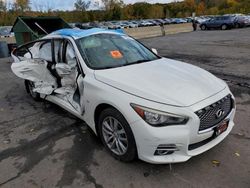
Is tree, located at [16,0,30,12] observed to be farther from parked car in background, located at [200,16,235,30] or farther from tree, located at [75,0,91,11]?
parked car in background, located at [200,16,235,30]

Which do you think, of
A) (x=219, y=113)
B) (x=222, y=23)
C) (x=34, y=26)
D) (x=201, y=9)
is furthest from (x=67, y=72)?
(x=201, y=9)

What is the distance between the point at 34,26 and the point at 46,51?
296 inches

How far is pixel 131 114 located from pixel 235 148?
1630mm

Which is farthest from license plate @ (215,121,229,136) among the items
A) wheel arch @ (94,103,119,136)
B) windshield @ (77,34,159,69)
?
windshield @ (77,34,159,69)

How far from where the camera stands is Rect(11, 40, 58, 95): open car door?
16.6ft

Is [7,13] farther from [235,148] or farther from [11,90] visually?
[235,148]

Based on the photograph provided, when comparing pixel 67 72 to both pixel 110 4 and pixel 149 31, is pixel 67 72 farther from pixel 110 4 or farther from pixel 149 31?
pixel 110 4

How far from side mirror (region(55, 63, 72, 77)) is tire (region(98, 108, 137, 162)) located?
1407 mm

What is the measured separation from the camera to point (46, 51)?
5.21 metres

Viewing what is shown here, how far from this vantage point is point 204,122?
2939 mm

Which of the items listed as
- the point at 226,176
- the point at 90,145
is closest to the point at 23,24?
the point at 90,145

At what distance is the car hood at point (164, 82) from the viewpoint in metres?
2.98

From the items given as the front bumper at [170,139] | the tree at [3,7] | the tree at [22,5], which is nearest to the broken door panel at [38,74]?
the front bumper at [170,139]

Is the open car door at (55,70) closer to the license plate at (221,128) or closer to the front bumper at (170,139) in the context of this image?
→ the front bumper at (170,139)
